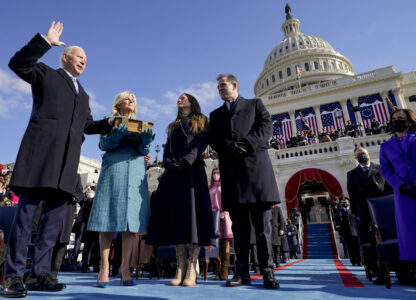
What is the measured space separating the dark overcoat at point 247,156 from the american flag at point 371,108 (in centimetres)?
3049

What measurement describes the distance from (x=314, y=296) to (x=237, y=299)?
63cm

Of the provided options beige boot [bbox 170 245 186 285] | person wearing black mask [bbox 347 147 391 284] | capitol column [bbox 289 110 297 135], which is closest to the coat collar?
beige boot [bbox 170 245 186 285]

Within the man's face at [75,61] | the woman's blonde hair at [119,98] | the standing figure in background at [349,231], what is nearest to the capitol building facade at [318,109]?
the standing figure in background at [349,231]

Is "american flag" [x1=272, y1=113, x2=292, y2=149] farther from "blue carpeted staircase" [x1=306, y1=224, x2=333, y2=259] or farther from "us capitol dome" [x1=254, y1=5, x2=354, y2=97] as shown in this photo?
"us capitol dome" [x1=254, y1=5, x2=354, y2=97]

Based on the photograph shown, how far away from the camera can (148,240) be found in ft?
9.20

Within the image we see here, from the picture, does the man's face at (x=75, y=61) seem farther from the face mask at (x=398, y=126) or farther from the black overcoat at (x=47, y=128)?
the face mask at (x=398, y=126)

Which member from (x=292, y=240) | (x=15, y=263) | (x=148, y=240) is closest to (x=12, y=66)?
(x=15, y=263)

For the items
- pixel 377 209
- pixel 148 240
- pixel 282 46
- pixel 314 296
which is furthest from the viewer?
pixel 282 46

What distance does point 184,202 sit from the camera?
2861 millimetres

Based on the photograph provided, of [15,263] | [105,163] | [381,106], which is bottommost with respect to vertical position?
[15,263]

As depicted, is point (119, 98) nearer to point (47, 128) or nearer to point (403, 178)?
point (47, 128)

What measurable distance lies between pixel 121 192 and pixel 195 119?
1.22 metres

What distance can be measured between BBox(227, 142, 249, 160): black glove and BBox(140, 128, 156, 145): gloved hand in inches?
33.8

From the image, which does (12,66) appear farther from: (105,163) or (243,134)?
(243,134)
